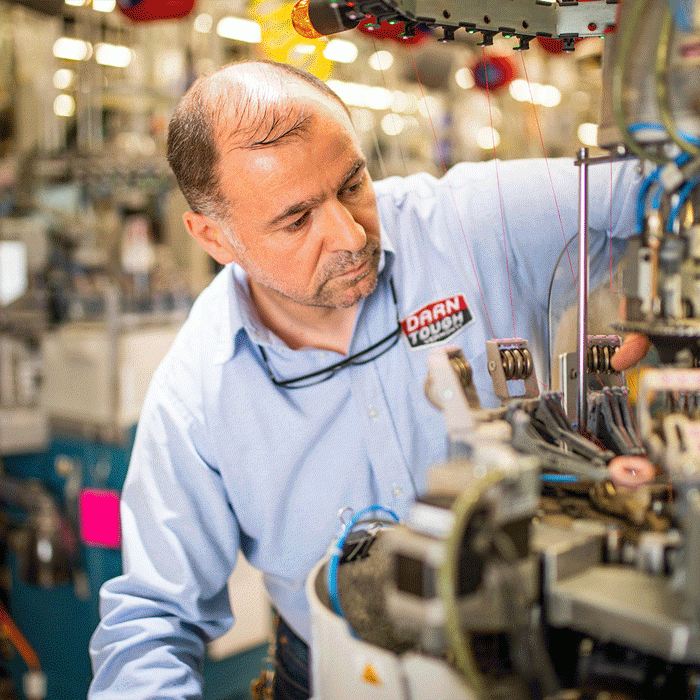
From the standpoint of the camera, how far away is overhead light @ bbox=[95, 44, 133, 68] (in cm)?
327

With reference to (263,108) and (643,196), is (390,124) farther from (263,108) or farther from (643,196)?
(643,196)

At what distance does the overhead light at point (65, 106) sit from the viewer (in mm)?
3261

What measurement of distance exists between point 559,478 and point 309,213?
53 centimetres

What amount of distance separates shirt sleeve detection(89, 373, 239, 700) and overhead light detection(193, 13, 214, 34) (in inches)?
96.6

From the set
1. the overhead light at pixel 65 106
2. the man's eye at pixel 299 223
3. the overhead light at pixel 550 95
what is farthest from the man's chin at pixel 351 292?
the overhead light at pixel 550 95

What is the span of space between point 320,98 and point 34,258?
205 cm

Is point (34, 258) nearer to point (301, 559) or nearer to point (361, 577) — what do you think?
point (301, 559)

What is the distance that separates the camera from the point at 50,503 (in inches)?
92.0

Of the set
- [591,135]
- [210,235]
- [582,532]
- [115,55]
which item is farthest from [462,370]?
[115,55]

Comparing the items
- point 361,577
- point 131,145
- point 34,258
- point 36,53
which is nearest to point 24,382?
point 34,258

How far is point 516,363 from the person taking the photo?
2.35 feet

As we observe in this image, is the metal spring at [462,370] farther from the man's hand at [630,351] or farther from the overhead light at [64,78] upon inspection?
the overhead light at [64,78]

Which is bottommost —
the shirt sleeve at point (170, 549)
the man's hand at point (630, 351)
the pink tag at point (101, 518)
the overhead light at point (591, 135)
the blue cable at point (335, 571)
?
the pink tag at point (101, 518)

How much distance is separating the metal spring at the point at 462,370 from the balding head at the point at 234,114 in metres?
0.42
